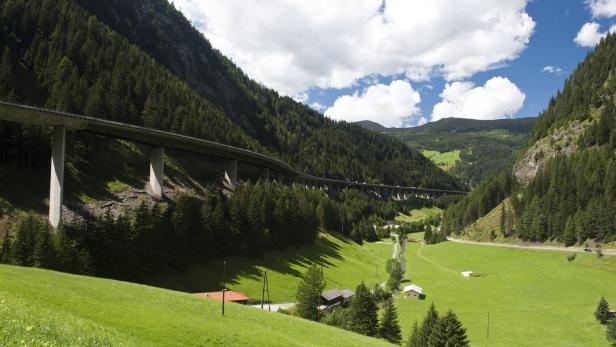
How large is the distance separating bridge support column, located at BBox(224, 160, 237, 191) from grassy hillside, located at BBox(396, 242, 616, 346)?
60.4 m

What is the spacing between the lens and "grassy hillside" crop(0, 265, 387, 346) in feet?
57.5

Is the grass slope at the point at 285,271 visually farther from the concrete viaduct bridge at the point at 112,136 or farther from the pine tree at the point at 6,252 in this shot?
the concrete viaduct bridge at the point at 112,136

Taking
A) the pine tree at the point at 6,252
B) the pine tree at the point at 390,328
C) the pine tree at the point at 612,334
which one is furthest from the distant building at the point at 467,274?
the pine tree at the point at 6,252

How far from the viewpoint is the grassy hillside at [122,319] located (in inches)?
690

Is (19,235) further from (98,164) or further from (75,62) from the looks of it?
(75,62)

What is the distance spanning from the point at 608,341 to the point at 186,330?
65.7m

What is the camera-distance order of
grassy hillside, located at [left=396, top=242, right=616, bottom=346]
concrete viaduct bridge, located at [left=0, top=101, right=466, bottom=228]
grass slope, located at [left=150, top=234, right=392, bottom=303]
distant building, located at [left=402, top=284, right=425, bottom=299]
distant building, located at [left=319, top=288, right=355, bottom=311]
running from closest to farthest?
1. concrete viaduct bridge, located at [left=0, top=101, right=466, bottom=228]
2. grassy hillside, located at [left=396, top=242, right=616, bottom=346]
3. grass slope, located at [left=150, top=234, right=392, bottom=303]
4. distant building, located at [left=319, top=288, right=355, bottom=311]
5. distant building, located at [left=402, top=284, right=425, bottom=299]

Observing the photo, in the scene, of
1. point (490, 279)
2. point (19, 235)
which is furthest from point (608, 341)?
point (19, 235)

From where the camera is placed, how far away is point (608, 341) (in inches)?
2494

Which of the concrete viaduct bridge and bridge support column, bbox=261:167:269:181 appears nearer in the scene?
the concrete viaduct bridge

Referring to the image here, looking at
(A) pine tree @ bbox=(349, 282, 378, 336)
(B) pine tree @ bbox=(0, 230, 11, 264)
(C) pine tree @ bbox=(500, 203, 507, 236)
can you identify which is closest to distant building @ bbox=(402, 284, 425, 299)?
(A) pine tree @ bbox=(349, 282, 378, 336)

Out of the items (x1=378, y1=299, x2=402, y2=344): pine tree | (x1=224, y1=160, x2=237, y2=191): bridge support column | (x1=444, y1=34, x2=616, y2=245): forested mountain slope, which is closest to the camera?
(x1=378, y1=299, x2=402, y2=344): pine tree

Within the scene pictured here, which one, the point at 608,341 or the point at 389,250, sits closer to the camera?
the point at 608,341

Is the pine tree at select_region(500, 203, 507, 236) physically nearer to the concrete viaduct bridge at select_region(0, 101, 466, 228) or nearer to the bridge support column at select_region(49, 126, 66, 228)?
the concrete viaduct bridge at select_region(0, 101, 466, 228)
